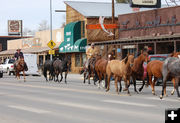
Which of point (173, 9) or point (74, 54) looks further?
point (74, 54)

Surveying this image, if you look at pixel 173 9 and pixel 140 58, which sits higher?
pixel 173 9

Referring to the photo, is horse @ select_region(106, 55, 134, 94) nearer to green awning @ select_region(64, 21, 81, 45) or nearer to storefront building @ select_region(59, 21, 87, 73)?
storefront building @ select_region(59, 21, 87, 73)

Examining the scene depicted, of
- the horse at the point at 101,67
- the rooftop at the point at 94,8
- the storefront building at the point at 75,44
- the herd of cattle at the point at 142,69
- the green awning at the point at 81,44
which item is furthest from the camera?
the rooftop at the point at 94,8

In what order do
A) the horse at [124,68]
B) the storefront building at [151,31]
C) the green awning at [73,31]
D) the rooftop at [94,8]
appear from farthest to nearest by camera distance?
the rooftop at [94,8] < the green awning at [73,31] < the storefront building at [151,31] < the horse at [124,68]

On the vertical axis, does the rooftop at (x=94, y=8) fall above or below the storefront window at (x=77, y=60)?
above

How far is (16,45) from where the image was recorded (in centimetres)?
7962

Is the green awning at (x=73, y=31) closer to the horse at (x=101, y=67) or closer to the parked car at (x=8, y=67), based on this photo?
the parked car at (x=8, y=67)

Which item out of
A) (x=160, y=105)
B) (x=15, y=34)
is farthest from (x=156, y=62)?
(x=15, y=34)

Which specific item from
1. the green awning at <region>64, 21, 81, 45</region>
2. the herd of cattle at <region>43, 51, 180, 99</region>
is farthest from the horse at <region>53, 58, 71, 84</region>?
the green awning at <region>64, 21, 81, 45</region>

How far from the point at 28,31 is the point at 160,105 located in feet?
474

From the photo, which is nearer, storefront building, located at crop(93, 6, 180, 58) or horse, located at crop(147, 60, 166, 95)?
horse, located at crop(147, 60, 166, 95)

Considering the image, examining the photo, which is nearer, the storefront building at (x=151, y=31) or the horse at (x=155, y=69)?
the horse at (x=155, y=69)

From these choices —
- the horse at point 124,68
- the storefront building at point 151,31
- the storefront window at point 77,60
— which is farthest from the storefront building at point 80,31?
the horse at point 124,68

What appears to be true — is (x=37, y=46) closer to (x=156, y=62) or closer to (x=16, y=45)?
(x=16, y=45)
